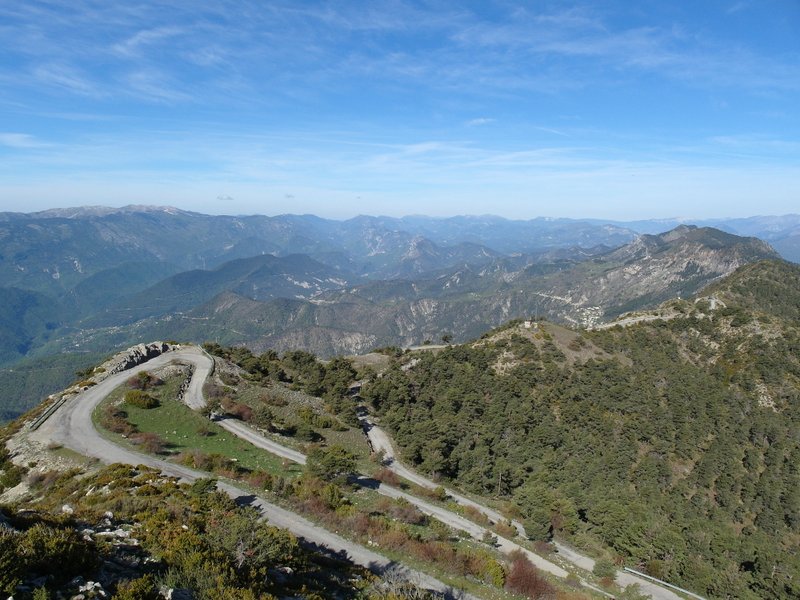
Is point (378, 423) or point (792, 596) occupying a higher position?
point (378, 423)

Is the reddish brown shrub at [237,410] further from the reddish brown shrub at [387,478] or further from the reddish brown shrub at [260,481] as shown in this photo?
the reddish brown shrub at [260,481]

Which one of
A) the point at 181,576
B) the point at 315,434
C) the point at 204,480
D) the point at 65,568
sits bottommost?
the point at 315,434

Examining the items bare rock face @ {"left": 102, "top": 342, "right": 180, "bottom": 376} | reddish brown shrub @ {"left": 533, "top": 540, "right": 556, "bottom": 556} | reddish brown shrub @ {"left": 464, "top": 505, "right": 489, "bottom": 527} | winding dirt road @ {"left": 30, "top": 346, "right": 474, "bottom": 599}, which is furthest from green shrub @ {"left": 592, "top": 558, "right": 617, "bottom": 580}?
bare rock face @ {"left": 102, "top": 342, "right": 180, "bottom": 376}

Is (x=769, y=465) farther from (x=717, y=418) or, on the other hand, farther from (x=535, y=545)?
(x=535, y=545)

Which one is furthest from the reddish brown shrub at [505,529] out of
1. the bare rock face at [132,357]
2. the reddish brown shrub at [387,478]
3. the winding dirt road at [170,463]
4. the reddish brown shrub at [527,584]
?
the bare rock face at [132,357]

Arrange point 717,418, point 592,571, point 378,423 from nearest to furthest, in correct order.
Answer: point 592,571 < point 378,423 < point 717,418

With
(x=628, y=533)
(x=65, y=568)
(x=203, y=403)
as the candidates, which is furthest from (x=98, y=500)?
(x=628, y=533)
